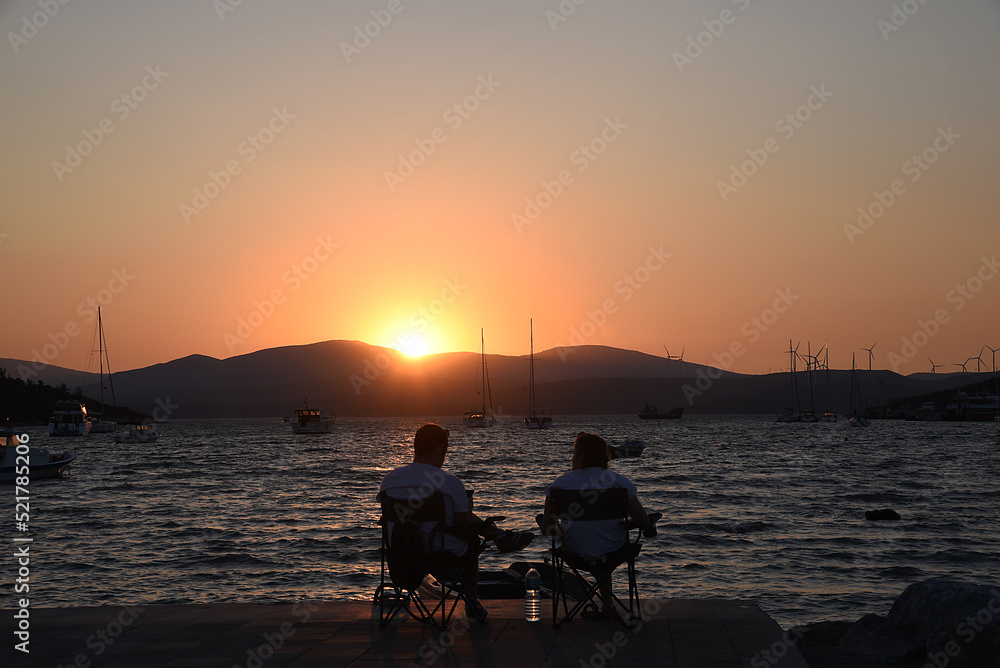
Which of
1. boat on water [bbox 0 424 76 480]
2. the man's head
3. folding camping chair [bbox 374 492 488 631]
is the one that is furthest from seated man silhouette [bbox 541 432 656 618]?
boat on water [bbox 0 424 76 480]

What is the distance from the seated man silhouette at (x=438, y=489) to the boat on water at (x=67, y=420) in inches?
5014

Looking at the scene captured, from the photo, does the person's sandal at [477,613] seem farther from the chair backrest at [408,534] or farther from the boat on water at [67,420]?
the boat on water at [67,420]

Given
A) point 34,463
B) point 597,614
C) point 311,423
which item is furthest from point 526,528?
point 311,423

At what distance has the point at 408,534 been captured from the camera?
6.98 metres

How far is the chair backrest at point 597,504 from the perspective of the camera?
715cm

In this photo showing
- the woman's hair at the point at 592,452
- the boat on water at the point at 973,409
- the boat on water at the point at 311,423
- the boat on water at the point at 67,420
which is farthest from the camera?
the boat on water at the point at 973,409

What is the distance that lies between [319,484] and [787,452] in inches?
1739

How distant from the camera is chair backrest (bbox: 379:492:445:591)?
6980mm

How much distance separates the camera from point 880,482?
39.9 m

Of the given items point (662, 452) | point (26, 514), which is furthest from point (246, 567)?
point (662, 452)

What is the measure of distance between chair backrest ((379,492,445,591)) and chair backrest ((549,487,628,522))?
107cm

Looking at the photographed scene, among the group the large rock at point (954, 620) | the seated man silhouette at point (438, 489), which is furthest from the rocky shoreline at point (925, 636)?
the seated man silhouette at point (438, 489)

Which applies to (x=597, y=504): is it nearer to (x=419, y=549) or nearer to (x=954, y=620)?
(x=419, y=549)

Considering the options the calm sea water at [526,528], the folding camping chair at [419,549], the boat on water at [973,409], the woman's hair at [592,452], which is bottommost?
the boat on water at [973,409]
